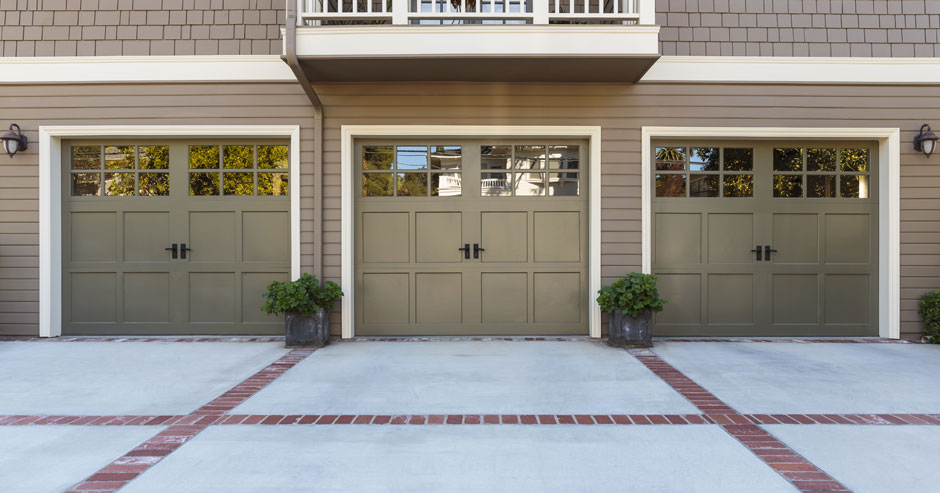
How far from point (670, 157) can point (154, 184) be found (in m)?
5.80

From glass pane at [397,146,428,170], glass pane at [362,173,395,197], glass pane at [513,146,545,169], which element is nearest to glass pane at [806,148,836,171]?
glass pane at [513,146,545,169]

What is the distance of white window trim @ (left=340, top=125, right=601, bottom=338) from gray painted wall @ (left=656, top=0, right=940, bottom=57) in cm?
140

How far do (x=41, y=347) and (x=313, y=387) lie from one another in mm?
3399

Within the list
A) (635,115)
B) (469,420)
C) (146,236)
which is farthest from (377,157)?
(469,420)

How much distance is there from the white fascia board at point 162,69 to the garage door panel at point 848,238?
6.15 metres

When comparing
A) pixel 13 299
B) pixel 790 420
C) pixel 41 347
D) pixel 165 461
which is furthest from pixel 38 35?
pixel 790 420

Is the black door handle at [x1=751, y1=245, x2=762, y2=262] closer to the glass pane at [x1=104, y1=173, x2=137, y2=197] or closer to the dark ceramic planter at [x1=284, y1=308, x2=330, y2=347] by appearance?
the dark ceramic planter at [x1=284, y1=308, x2=330, y2=347]

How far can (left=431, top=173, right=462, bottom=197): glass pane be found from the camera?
18.4ft

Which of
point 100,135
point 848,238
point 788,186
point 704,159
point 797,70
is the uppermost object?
point 797,70

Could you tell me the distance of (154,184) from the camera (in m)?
5.64

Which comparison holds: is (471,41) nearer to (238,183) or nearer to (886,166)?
(238,183)

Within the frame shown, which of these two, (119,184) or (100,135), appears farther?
(119,184)

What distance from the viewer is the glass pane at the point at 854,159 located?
221 inches

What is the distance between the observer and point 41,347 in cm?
503
